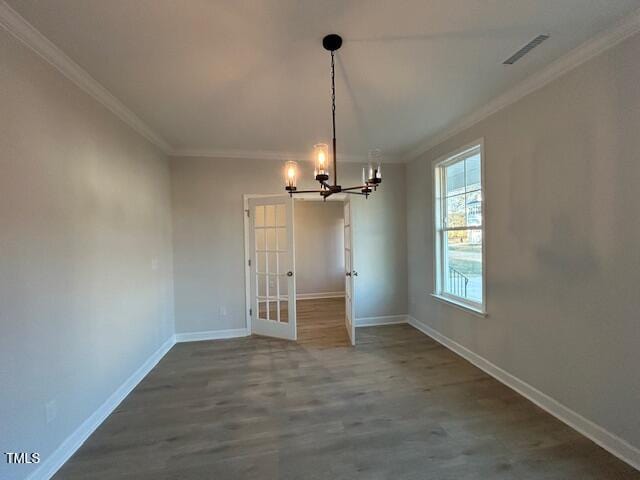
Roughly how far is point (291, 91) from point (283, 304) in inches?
114

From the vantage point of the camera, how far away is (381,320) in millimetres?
4645

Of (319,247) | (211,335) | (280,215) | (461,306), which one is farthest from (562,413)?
(319,247)

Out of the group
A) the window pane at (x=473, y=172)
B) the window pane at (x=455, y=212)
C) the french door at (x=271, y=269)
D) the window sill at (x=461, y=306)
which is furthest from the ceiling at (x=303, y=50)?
the window sill at (x=461, y=306)

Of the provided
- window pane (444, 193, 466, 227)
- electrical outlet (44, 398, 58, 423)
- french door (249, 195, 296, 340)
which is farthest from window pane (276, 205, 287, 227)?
electrical outlet (44, 398, 58, 423)

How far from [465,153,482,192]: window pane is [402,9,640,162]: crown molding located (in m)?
0.36

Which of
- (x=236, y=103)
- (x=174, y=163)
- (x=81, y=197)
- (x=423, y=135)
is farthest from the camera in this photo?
(x=174, y=163)

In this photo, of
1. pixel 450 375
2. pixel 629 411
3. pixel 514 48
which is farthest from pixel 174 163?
pixel 629 411

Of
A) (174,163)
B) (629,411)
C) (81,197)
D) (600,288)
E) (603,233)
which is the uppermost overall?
(174,163)

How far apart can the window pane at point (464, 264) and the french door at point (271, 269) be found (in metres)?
2.12

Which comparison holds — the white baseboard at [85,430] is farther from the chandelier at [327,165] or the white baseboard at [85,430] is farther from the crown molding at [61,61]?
the crown molding at [61,61]

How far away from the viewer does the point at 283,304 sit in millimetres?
4277

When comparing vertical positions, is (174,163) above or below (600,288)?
above

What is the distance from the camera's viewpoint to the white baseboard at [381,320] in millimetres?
4574

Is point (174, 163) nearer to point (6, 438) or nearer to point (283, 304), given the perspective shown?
point (283, 304)
